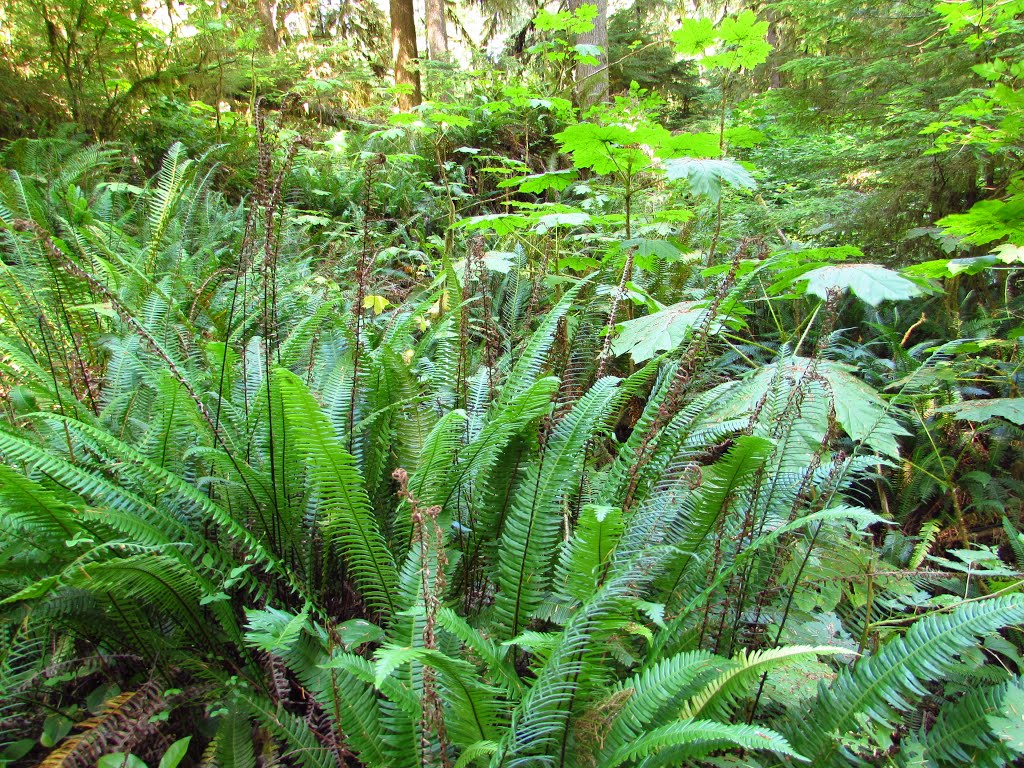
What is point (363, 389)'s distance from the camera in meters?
1.74

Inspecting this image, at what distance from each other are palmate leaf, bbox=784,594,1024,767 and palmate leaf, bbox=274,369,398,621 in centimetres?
85

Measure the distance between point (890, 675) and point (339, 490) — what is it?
42.6 inches

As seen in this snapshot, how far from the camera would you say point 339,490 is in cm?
114

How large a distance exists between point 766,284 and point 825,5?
1812 millimetres

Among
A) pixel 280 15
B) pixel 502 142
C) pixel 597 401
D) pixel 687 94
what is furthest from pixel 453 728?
pixel 280 15

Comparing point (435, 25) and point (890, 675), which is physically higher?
point (435, 25)

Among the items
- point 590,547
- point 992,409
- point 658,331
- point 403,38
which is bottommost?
point 992,409

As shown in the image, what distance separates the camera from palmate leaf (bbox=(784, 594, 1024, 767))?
39.3 inches

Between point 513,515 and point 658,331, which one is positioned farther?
point 658,331

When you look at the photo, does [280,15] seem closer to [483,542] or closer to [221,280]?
[221,280]

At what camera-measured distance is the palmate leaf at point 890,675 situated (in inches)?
39.3

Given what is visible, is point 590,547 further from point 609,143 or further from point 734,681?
point 609,143

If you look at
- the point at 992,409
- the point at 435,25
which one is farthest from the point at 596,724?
the point at 435,25

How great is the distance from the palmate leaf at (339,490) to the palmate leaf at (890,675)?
0.85 metres
